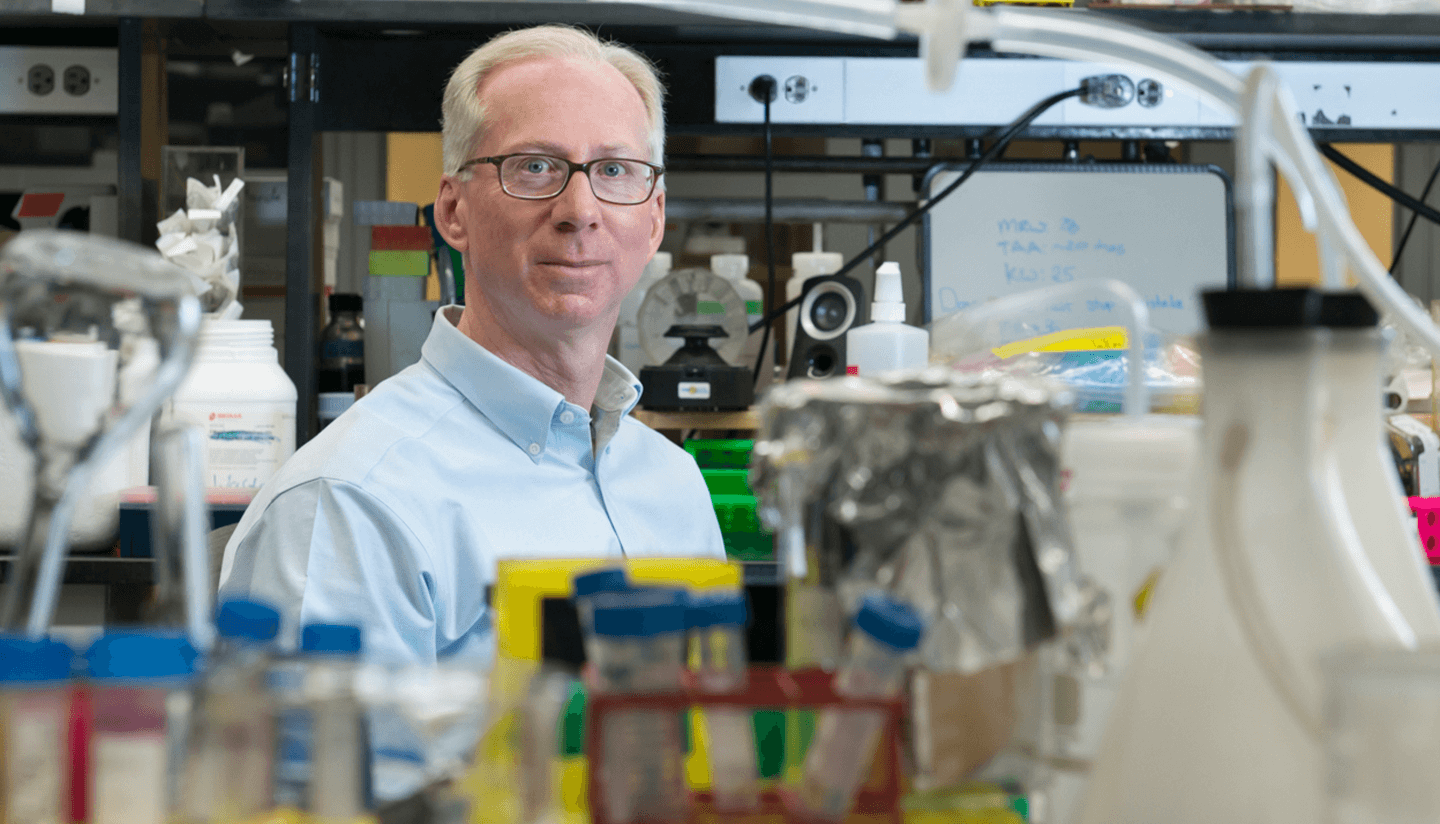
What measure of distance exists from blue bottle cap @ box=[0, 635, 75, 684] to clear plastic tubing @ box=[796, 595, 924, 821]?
0.74 feet

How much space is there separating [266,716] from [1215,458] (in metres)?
0.29

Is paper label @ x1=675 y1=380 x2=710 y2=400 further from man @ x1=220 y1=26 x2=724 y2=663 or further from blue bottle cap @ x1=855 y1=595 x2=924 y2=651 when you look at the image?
blue bottle cap @ x1=855 y1=595 x2=924 y2=651

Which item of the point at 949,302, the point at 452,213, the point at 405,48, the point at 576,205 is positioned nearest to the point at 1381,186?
the point at 949,302

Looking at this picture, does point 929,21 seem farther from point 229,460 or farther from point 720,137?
point 720,137

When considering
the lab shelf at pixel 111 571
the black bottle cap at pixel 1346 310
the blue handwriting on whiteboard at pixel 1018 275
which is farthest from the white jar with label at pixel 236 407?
the black bottle cap at pixel 1346 310

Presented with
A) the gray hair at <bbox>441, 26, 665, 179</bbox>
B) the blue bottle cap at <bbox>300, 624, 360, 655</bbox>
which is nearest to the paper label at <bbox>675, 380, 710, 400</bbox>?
the gray hair at <bbox>441, 26, 665, 179</bbox>

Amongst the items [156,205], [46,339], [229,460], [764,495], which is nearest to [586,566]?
[764,495]

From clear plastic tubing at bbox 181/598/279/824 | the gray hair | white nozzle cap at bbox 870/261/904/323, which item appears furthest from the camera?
white nozzle cap at bbox 870/261/904/323

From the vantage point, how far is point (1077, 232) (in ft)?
6.55

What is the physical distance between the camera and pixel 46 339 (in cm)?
39

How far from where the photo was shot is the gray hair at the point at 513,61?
148 cm

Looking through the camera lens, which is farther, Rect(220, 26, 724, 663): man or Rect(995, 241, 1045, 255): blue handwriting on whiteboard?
Rect(995, 241, 1045, 255): blue handwriting on whiteboard

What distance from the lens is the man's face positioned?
144 centimetres

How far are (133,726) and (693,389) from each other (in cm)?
141
